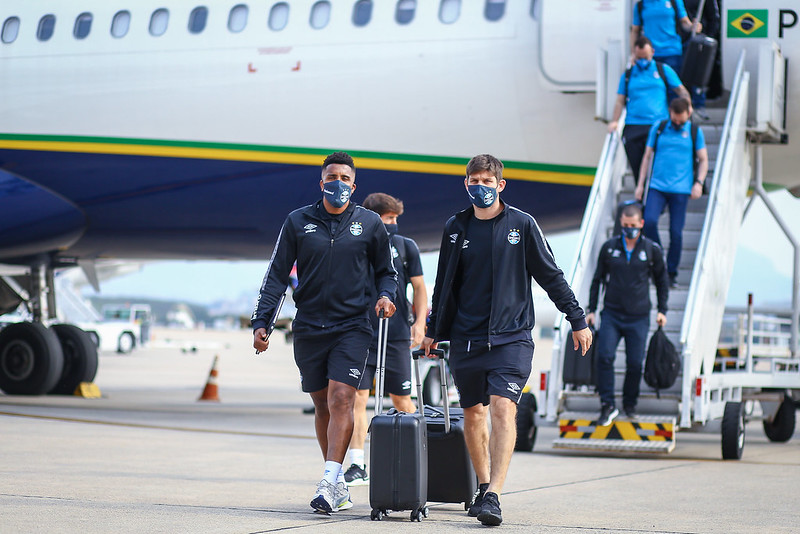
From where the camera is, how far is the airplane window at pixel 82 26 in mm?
12867

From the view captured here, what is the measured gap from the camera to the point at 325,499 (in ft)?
18.6

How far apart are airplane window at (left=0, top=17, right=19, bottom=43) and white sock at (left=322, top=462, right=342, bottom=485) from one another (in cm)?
895

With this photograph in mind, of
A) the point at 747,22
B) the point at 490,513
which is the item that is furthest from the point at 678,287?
the point at 490,513

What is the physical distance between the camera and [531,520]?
570cm

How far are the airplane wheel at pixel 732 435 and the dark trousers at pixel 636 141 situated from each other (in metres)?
Result: 2.24

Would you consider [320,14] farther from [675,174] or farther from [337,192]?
[337,192]

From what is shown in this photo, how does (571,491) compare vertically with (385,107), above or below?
below

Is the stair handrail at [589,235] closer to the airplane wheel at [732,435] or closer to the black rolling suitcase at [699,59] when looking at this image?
the black rolling suitcase at [699,59]

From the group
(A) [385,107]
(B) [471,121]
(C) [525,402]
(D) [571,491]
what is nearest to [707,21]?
(B) [471,121]

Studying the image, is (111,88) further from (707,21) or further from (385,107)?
(707,21)

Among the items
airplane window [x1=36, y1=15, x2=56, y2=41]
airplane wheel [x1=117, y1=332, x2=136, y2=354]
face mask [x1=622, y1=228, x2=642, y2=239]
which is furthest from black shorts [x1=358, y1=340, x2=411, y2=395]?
airplane wheel [x1=117, y1=332, x2=136, y2=354]

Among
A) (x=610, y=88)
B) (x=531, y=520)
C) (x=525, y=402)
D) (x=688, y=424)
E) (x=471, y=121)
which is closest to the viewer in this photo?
(x=531, y=520)

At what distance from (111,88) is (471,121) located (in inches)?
147

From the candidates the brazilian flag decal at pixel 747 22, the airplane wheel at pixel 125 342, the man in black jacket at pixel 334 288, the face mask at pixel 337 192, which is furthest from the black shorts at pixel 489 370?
the airplane wheel at pixel 125 342
